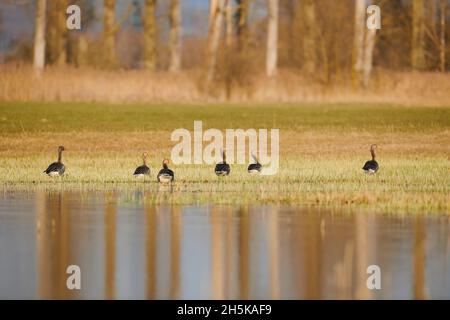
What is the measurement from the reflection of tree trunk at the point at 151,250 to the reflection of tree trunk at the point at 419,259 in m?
2.20

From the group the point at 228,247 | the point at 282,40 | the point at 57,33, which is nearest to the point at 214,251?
the point at 228,247

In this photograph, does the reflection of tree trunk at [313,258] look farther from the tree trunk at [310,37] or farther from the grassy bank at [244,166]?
the tree trunk at [310,37]

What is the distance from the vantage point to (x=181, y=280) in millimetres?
11102

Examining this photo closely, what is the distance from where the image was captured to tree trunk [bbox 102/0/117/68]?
4841cm

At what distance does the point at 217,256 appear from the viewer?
12.4 metres

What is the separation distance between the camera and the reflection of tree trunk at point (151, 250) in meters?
10.8

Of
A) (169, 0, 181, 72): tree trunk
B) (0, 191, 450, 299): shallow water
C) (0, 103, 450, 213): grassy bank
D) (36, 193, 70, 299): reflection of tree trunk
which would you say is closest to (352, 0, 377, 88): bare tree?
(0, 103, 450, 213): grassy bank

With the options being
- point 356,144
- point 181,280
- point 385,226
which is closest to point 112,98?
point 356,144

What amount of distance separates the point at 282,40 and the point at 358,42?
68.6 feet

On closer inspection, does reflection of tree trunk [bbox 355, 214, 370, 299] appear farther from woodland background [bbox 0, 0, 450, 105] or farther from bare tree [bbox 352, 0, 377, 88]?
bare tree [bbox 352, 0, 377, 88]

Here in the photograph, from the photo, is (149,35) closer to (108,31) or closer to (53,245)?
(108,31)

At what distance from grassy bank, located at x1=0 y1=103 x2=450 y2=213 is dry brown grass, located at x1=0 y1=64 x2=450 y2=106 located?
2.27 metres
